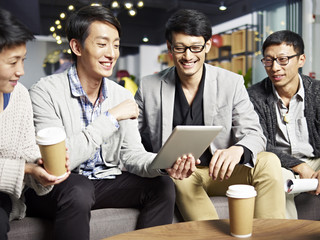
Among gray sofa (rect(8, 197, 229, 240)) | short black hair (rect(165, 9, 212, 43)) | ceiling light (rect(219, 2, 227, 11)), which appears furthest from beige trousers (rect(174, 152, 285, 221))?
ceiling light (rect(219, 2, 227, 11))

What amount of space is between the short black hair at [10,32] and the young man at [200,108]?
947 mm

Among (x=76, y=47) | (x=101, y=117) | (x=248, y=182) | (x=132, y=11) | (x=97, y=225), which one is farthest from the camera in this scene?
(x=132, y=11)

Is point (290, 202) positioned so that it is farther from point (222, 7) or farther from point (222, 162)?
point (222, 7)

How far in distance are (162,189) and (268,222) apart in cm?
61

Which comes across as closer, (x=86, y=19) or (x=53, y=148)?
(x=53, y=148)

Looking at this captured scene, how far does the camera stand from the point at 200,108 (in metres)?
2.23

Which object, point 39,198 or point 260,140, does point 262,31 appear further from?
point 39,198

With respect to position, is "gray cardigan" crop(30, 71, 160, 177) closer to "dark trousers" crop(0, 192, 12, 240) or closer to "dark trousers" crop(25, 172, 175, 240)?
"dark trousers" crop(25, 172, 175, 240)

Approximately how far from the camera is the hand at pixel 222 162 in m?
1.77

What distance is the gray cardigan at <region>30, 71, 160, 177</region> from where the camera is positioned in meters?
1.65

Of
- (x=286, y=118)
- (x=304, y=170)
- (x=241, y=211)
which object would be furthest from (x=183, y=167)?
(x=286, y=118)

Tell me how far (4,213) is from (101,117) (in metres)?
0.54

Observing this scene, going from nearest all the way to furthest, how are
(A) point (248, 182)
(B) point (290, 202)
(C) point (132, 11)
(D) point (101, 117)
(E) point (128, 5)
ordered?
(D) point (101, 117)
(A) point (248, 182)
(B) point (290, 202)
(E) point (128, 5)
(C) point (132, 11)

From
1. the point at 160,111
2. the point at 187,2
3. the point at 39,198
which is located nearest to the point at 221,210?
the point at 160,111
